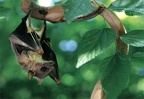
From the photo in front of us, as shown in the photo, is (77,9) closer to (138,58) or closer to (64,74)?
(138,58)

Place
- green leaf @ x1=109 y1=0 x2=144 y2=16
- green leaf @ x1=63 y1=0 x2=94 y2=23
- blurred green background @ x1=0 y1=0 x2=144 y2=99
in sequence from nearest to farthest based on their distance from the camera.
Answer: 1. green leaf @ x1=63 y1=0 x2=94 y2=23
2. green leaf @ x1=109 y1=0 x2=144 y2=16
3. blurred green background @ x1=0 y1=0 x2=144 y2=99

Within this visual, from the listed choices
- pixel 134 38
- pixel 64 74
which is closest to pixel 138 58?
pixel 134 38

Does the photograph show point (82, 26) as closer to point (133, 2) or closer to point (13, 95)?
point (13, 95)

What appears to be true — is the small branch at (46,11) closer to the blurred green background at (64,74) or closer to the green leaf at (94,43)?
the green leaf at (94,43)

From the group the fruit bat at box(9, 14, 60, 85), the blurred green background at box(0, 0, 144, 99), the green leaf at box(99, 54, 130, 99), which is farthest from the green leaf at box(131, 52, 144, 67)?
the blurred green background at box(0, 0, 144, 99)

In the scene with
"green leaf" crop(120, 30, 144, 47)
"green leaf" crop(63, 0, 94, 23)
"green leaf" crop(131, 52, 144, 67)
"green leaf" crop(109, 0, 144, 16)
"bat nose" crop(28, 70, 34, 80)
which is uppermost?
"green leaf" crop(63, 0, 94, 23)

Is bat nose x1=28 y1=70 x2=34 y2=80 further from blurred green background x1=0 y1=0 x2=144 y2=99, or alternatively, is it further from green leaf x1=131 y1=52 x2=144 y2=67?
blurred green background x1=0 y1=0 x2=144 y2=99

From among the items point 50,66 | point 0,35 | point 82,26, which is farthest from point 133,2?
point 0,35

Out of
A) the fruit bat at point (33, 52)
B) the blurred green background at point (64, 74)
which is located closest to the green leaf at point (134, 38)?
the fruit bat at point (33, 52)
